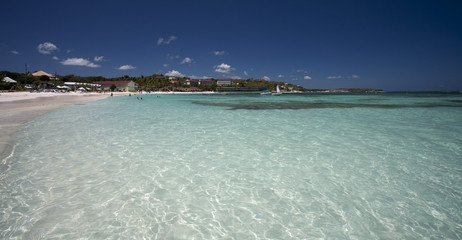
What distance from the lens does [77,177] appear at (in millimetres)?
5242

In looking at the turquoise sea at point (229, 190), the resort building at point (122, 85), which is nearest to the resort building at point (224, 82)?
the resort building at point (122, 85)

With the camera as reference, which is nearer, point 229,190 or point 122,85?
point 229,190

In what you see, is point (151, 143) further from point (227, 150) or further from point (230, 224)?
point (230, 224)

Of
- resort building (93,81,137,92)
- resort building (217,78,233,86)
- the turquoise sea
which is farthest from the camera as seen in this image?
resort building (217,78,233,86)

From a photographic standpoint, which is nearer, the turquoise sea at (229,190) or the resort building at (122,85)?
the turquoise sea at (229,190)

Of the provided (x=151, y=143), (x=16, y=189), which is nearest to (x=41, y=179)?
(x=16, y=189)

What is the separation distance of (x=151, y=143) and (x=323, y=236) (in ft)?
23.1

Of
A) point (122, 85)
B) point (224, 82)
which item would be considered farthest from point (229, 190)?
point (224, 82)

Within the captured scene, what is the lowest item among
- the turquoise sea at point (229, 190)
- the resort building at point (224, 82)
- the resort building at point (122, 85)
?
the turquoise sea at point (229, 190)

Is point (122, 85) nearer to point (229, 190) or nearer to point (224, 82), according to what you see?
point (224, 82)

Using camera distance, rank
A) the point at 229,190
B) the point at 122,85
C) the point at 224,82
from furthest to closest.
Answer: the point at 224,82, the point at 122,85, the point at 229,190

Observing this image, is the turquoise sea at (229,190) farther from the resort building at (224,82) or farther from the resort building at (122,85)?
the resort building at (224,82)

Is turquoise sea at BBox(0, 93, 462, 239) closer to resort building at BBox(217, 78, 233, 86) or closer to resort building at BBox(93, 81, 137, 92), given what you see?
resort building at BBox(93, 81, 137, 92)

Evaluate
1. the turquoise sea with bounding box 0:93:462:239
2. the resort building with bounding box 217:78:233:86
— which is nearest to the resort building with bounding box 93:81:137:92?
the resort building with bounding box 217:78:233:86
